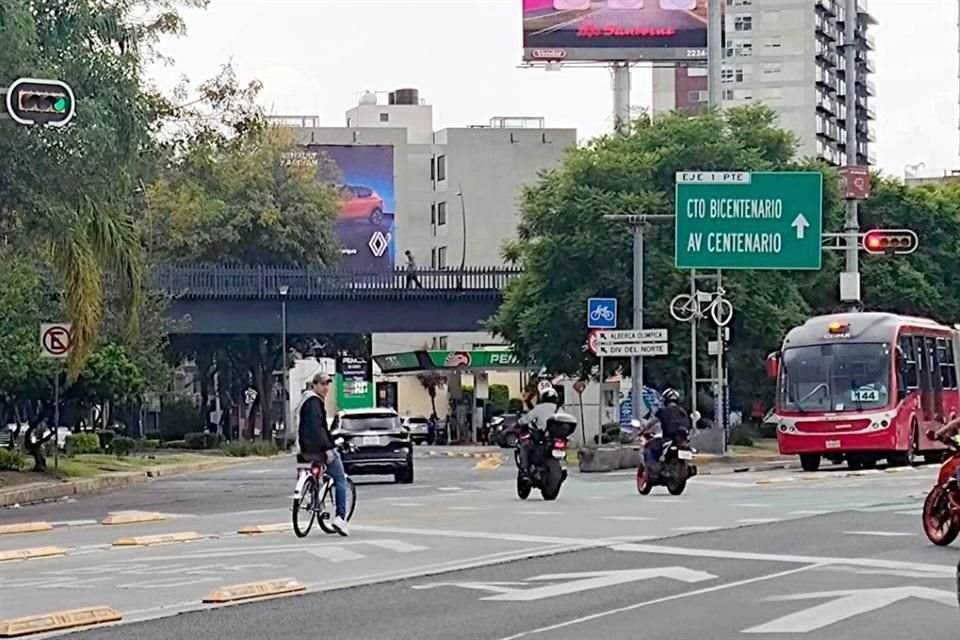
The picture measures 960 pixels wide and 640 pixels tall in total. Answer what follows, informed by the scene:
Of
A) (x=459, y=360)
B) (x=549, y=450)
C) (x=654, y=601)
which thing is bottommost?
(x=654, y=601)

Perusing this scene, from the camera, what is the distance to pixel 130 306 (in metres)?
34.8

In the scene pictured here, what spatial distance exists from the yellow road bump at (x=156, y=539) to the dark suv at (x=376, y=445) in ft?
48.6

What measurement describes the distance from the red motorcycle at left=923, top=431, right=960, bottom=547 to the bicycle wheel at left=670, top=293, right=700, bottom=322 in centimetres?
2488

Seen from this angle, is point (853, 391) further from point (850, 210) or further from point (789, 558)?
point (789, 558)

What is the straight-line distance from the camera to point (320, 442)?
827 inches

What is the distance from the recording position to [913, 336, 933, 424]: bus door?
41312 mm

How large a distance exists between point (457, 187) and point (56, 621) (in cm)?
9688

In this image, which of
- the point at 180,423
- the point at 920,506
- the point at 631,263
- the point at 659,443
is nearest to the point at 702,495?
the point at 659,443

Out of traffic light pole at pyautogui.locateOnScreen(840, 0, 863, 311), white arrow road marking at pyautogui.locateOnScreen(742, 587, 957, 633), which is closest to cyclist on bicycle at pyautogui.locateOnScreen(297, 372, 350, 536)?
white arrow road marking at pyautogui.locateOnScreen(742, 587, 957, 633)

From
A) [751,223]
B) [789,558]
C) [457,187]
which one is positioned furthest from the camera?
[457,187]

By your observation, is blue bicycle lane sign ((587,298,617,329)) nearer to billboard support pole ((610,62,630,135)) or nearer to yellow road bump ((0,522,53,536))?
yellow road bump ((0,522,53,536))

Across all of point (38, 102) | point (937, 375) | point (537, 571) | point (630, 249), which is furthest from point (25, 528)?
point (630, 249)

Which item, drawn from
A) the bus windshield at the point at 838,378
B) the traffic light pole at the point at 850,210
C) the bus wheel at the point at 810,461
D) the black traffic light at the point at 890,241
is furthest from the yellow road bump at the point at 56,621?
the traffic light pole at the point at 850,210

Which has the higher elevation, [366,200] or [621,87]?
[621,87]
